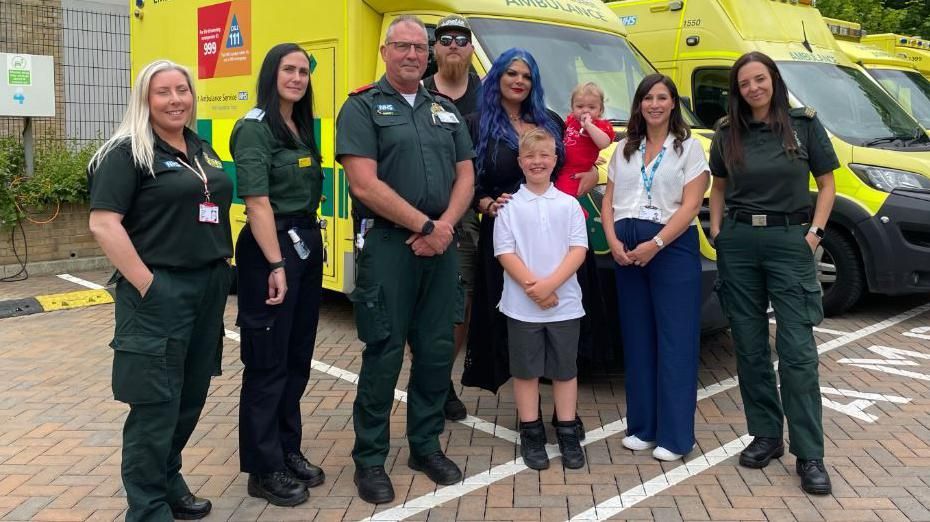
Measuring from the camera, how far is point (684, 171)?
4.28 m

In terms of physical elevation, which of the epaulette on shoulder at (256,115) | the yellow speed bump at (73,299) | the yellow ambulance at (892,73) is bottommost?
the yellow speed bump at (73,299)

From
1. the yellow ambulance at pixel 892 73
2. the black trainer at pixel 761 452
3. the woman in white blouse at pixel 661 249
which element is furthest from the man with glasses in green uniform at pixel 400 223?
the yellow ambulance at pixel 892 73

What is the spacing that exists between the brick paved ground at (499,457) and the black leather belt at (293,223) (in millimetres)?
1209

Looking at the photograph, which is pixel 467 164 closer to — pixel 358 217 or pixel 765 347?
pixel 358 217

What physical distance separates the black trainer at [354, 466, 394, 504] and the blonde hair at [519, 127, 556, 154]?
5.35ft

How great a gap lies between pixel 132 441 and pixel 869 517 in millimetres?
3020

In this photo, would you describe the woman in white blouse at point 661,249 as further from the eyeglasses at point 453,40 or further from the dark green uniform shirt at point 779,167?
the eyeglasses at point 453,40

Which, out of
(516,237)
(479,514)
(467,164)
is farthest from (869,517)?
(467,164)

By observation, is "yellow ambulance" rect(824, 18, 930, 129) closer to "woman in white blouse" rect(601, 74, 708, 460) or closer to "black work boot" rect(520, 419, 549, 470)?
"woman in white blouse" rect(601, 74, 708, 460)

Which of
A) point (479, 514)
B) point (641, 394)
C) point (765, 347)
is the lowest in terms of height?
point (479, 514)

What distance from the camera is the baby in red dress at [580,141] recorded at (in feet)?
14.9

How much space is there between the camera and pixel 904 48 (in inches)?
495

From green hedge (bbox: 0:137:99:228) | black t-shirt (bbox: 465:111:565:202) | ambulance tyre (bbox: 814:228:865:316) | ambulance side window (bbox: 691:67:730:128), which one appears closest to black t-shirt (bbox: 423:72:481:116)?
black t-shirt (bbox: 465:111:565:202)

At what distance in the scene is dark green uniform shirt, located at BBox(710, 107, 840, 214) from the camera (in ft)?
13.4
